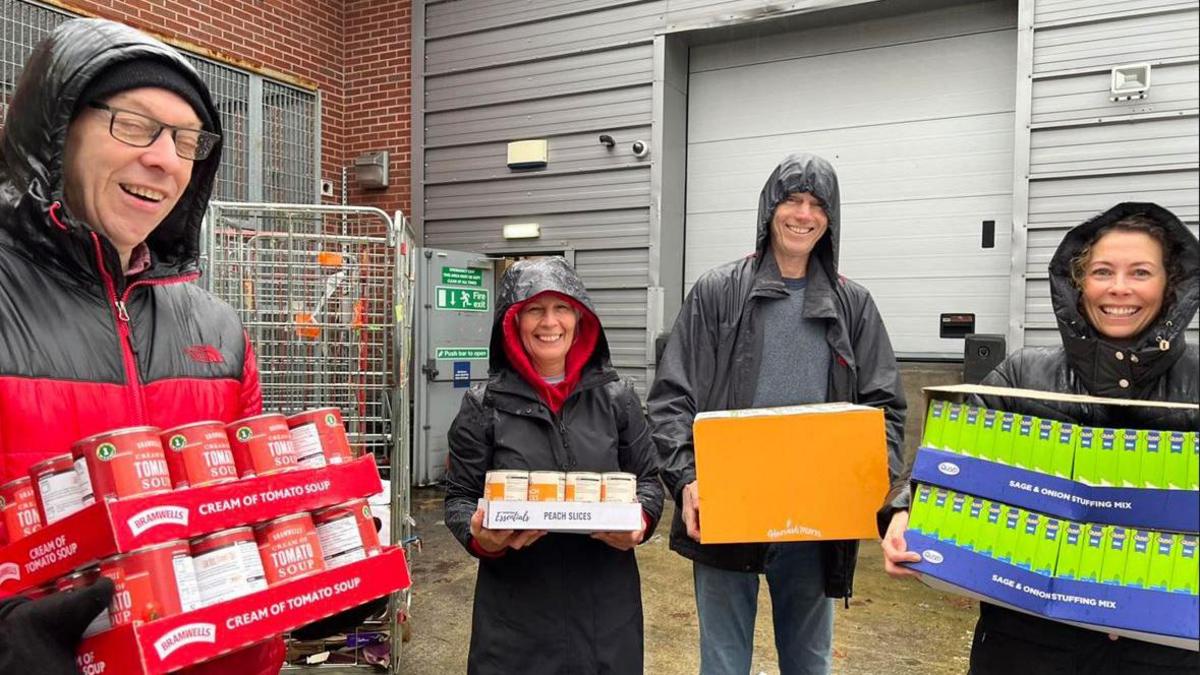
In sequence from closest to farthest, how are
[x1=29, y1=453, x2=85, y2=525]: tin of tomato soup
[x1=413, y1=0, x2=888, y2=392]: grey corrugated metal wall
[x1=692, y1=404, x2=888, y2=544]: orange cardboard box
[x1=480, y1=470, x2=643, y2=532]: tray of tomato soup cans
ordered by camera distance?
[x1=29, y1=453, x2=85, y2=525]: tin of tomato soup, [x1=480, y1=470, x2=643, y2=532]: tray of tomato soup cans, [x1=692, y1=404, x2=888, y2=544]: orange cardboard box, [x1=413, y1=0, x2=888, y2=392]: grey corrugated metal wall

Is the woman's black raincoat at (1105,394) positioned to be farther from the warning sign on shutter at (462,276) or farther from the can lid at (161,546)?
the warning sign on shutter at (462,276)

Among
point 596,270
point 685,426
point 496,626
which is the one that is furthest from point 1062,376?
point 596,270

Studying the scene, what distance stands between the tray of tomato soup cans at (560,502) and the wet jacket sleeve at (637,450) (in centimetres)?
30

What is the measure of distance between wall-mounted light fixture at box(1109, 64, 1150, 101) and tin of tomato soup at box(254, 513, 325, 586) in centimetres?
537

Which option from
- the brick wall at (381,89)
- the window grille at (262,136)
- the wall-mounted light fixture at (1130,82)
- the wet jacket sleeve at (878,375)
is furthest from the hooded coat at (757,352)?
the brick wall at (381,89)

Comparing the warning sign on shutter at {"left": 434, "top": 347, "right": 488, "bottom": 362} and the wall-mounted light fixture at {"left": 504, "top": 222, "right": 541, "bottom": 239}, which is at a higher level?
the wall-mounted light fixture at {"left": 504, "top": 222, "right": 541, "bottom": 239}

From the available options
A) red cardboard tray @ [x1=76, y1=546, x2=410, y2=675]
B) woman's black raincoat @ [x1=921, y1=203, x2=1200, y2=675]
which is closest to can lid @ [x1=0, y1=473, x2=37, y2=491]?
red cardboard tray @ [x1=76, y1=546, x2=410, y2=675]

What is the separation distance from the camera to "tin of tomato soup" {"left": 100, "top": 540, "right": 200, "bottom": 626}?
3.68 feet

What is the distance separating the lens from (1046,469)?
1517 millimetres

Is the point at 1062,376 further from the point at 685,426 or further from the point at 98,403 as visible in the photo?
the point at 98,403

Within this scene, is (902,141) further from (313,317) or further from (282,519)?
(282,519)

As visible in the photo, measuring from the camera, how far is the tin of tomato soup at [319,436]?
140cm

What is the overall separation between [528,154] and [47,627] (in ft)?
19.1

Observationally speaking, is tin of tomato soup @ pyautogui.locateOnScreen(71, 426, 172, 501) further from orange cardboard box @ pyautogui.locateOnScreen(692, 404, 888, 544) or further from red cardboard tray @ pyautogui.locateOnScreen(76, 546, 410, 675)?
orange cardboard box @ pyautogui.locateOnScreen(692, 404, 888, 544)
